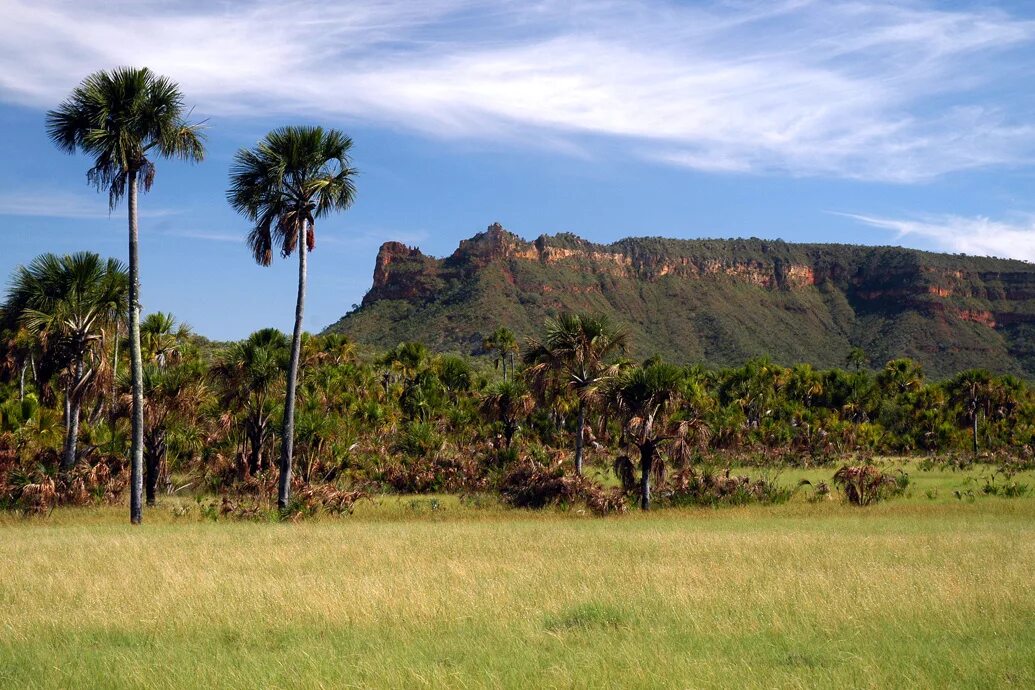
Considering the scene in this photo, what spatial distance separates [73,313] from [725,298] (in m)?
136

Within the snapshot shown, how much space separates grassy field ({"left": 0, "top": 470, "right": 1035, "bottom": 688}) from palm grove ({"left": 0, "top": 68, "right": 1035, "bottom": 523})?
7098 millimetres

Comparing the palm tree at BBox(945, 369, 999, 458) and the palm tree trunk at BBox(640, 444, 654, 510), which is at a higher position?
the palm tree at BBox(945, 369, 999, 458)

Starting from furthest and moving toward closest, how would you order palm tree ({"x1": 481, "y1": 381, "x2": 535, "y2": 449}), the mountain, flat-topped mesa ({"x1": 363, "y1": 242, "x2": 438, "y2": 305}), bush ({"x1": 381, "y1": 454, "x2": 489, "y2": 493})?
flat-topped mesa ({"x1": 363, "y1": 242, "x2": 438, "y2": 305})
the mountain
palm tree ({"x1": 481, "y1": 381, "x2": 535, "y2": 449})
bush ({"x1": 381, "y1": 454, "x2": 489, "y2": 493})

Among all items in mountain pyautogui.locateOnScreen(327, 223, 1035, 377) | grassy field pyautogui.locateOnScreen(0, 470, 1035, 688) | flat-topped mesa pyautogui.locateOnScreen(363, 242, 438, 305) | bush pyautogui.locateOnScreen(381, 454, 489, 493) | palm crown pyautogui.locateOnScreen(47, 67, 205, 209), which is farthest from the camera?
flat-topped mesa pyautogui.locateOnScreen(363, 242, 438, 305)

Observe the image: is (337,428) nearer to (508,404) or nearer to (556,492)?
(508,404)

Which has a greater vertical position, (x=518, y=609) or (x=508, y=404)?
(x=508, y=404)

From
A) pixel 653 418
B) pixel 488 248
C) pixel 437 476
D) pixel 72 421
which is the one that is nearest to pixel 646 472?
pixel 653 418

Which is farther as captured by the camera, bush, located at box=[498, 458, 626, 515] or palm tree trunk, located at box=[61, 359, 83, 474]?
bush, located at box=[498, 458, 626, 515]

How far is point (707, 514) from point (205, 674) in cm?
2136

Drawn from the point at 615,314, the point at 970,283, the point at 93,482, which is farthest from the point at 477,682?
the point at 970,283

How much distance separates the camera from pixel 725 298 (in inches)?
6038

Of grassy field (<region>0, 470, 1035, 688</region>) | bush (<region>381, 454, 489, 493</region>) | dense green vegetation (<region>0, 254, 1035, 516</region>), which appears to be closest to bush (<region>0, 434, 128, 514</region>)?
dense green vegetation (<region>0, 254, 1035, 516</region>)

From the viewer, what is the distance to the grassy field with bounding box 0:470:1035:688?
8.29 m

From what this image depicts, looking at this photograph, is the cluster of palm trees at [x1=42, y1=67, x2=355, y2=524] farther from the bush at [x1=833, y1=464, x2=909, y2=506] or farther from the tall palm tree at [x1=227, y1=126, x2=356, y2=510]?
the bush at [x1=833, y1=464, x2=909, y2=506]
